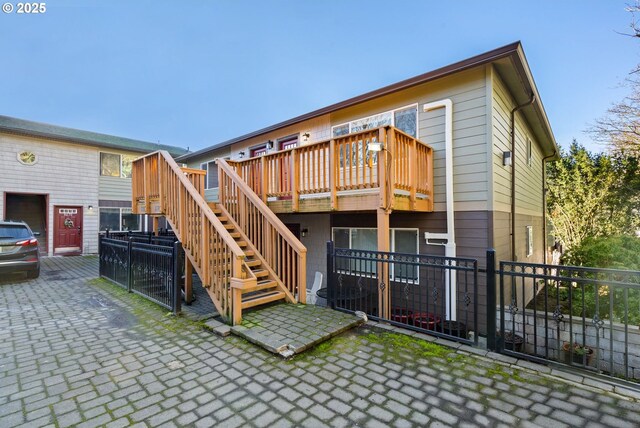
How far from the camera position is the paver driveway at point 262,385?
2.28m

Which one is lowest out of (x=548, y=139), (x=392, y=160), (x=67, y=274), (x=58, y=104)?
(x=67, y=274)

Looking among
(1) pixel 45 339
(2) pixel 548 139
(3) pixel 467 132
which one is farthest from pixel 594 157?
(1) pixel 45 339

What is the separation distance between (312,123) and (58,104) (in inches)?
1599

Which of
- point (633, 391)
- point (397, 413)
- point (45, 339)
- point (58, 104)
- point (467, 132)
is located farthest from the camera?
point (58, 104)

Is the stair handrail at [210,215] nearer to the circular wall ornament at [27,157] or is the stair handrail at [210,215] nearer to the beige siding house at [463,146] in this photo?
the beige siding house at [463,146]

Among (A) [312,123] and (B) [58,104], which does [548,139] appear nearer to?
(A) [312,123]

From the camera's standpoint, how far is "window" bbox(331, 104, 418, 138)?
6.29 m

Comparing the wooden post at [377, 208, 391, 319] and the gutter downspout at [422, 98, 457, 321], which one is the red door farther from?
the gutter downspout at [422, 98, 457, 321]

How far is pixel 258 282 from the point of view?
5.23 m

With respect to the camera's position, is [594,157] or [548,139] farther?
[594,157]

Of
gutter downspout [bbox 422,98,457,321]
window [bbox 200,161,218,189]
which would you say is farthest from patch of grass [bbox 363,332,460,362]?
window [bbox 200,161,218,189]

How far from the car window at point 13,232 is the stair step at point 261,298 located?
257 inches

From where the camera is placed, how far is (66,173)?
12.6 meters

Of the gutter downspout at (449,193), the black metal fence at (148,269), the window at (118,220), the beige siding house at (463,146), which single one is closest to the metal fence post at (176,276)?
the black metal fence at (148,269)
